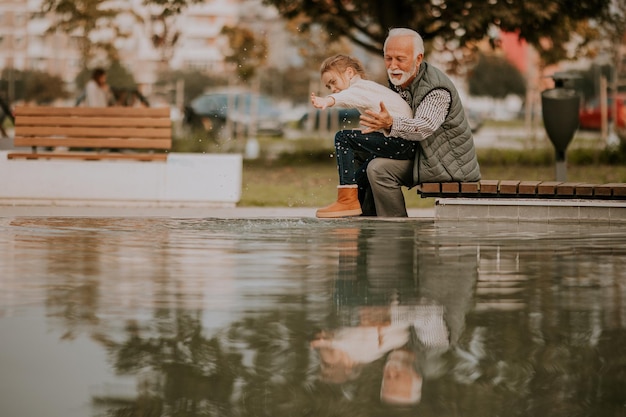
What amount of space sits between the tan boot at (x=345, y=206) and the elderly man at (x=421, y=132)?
126 millimetres

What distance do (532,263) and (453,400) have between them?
3236 millimetres

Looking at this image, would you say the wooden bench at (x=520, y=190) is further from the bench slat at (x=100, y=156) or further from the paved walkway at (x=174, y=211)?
the bench slat at (x=100, y=156)

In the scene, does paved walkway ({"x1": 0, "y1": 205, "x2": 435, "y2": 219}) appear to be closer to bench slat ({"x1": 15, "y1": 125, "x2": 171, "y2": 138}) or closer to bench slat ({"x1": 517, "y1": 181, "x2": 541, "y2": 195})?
bench slat ({"x1": 15, "y1": 125, "x2": 171, "y2": 138})

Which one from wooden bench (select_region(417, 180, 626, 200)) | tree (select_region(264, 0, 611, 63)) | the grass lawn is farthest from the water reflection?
tree (select_region(264, 0, 611, 63))

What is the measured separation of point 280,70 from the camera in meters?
70.3

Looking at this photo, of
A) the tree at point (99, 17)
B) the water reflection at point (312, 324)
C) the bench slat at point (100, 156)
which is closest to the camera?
the water reflection at point (312, 324)

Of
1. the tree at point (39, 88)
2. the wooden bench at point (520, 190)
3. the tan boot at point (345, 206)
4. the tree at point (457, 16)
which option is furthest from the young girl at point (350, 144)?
the tree at point (39, 88)

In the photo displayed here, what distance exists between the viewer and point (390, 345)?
525 centimetres

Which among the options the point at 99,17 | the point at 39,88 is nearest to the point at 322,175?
the point at 99,17

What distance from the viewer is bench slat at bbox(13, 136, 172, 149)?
59.3ft

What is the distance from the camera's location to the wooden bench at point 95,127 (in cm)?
1816

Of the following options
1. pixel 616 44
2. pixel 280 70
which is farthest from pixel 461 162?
pixel 280 70

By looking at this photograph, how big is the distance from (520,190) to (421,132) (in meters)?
0.80

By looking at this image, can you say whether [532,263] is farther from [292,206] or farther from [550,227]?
[292,206]
